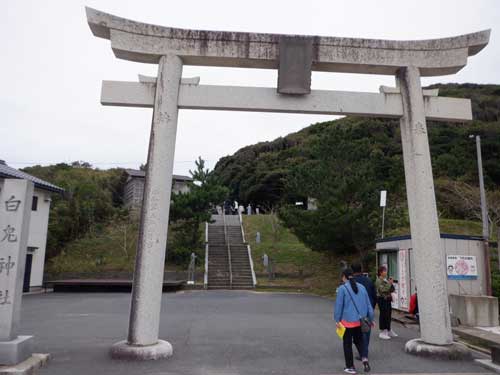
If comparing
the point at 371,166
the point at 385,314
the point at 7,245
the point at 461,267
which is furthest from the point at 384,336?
the point at 371,166

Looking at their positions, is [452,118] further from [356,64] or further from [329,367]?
[329,367]

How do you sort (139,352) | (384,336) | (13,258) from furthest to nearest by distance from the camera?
(384,336)
(139,352)
(13,258)

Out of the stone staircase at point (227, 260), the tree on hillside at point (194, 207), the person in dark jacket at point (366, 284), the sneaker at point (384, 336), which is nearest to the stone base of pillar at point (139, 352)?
the person in dark jacket at point (366, 284)

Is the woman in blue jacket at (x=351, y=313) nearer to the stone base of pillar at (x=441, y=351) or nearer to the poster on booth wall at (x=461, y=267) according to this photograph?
the stone base of pillar at (x=441, y=351)

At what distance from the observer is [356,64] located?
25.8 feet

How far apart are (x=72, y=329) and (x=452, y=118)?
9.82 meters

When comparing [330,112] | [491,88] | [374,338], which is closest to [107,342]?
[374,338]

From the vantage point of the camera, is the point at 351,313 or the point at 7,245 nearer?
the point at 351,313

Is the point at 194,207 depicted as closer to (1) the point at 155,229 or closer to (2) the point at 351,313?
(1) the point at 155,229

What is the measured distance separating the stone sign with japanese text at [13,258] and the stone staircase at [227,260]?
14.9m

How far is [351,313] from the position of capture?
5.86 metres

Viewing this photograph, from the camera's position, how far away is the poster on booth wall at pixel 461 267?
10.7m

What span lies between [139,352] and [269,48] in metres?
6.01

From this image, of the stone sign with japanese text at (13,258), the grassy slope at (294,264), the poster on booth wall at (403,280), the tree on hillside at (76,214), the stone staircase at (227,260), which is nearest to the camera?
the stone sign with japanese text at (13,258)
